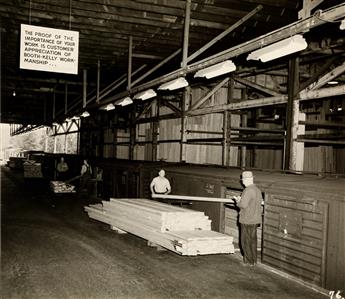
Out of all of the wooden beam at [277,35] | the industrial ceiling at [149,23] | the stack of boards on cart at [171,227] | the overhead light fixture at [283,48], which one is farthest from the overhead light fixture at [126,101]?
the overhead light fixture at [283,48]

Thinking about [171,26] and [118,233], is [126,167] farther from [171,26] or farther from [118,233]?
[171,26]

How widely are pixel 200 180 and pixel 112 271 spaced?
427cm

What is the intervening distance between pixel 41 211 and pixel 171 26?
8.88 meters

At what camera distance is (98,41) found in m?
13.8

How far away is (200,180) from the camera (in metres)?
11.4

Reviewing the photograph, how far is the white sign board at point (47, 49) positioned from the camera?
9.99m

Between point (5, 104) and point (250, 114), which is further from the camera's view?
point (5, 104)

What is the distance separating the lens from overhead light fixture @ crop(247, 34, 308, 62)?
21.6 feet

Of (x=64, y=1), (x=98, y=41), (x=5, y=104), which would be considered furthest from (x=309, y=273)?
(x=5, y=104)

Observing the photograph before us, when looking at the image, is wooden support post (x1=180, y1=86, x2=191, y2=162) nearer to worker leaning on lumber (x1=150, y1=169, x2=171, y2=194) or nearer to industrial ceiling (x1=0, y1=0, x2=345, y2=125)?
industrial ceiling (x1=0, y1=0, x2=345, y2=125)

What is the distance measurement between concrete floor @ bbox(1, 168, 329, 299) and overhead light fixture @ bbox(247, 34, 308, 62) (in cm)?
442

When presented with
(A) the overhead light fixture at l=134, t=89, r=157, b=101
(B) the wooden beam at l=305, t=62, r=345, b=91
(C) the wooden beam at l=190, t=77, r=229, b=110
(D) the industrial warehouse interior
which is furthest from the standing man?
(B) the wooden beam at l=305, t=62, r=345, b=91

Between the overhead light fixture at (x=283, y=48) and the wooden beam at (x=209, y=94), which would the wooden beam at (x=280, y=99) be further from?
the overhead light fixture at (x=283, y=48)

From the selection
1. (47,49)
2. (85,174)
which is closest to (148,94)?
(47,49)
